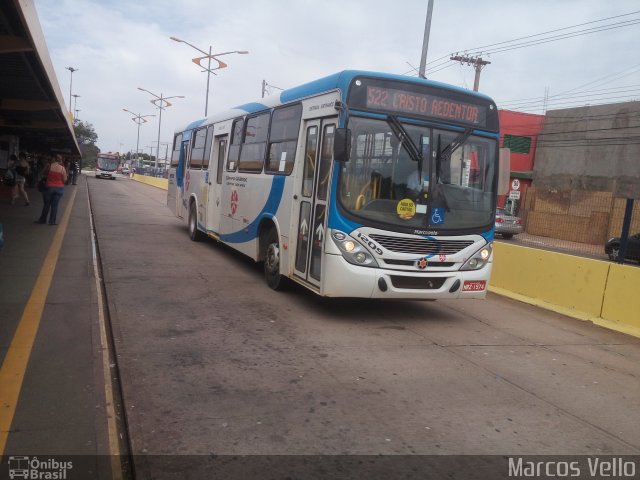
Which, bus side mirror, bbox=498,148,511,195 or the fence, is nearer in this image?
bus side mirror, bbox=498,148,511,195

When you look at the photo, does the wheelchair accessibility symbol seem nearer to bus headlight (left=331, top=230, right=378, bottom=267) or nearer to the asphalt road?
bus headlight (left=331, top=230, right=378, bottom=267)

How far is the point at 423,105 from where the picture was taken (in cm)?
680

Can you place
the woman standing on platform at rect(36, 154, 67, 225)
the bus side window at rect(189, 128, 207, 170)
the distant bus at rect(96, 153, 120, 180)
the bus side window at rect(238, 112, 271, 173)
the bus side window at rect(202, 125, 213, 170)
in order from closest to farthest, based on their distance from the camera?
1. the bus side window at rect(238, 112, 271, 173)
2. the bus side window at rect(202, 125, 213, 170)
3. the woman standing on platform at rect(36, 154, 67, 225)
4. the bus side window at rect(189, 128, 207, 170)
5. the distant bus at rect(96, 153, 120, 180)

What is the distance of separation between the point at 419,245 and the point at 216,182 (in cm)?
652

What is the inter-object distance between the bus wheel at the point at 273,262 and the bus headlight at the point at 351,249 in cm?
185

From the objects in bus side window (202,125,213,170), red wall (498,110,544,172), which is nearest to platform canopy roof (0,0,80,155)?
bus side window (202,125,213,170)

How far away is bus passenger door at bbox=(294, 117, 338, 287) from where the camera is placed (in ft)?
22.3

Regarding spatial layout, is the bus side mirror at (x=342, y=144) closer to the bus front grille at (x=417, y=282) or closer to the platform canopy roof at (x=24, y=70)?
the bus front grille at (x=417, y=282)

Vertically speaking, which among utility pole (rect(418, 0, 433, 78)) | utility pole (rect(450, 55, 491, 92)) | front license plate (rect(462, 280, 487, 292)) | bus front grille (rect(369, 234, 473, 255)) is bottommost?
front license plate (rect(462, 280, 487, 292))

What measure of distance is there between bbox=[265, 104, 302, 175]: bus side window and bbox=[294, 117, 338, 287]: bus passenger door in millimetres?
420

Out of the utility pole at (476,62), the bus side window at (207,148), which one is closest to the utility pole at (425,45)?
the bus side window at (207,148)

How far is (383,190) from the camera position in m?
6.56

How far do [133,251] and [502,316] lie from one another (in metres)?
7.39

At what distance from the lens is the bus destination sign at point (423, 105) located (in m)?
6.61
